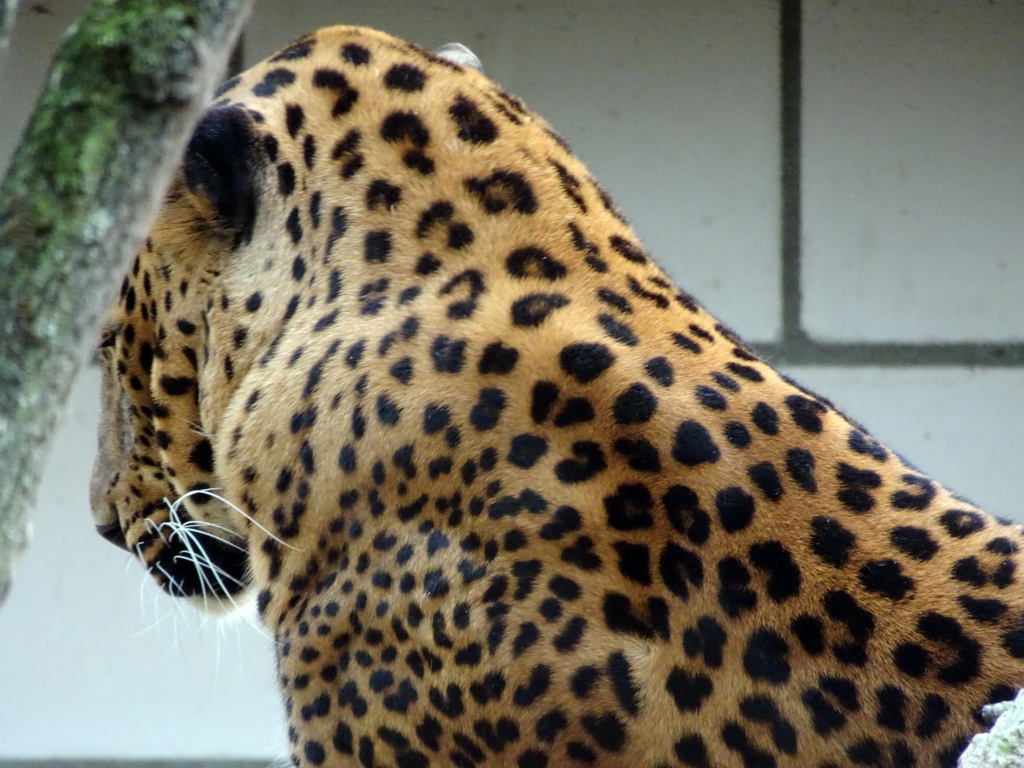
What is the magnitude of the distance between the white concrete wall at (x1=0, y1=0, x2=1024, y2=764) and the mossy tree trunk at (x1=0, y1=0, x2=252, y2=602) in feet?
12.2

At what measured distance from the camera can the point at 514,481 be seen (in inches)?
76.8

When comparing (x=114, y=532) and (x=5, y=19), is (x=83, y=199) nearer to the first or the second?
(x=5, y=19)

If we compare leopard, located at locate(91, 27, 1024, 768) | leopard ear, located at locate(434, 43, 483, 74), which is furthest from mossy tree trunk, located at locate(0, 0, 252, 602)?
leopard ear, located at locate(434, 43, 483, 74)

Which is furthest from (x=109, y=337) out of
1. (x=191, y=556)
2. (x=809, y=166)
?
(x=809, y=166)

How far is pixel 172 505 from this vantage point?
2.53 metres

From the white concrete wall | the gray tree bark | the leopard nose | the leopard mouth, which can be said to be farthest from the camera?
the white concrete wall

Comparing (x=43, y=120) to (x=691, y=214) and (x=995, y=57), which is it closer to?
(x=691, y=214)

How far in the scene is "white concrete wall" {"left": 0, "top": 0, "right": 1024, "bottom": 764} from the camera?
4.83 metres

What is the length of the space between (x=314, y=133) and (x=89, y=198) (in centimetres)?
110

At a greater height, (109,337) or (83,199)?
(83,199)

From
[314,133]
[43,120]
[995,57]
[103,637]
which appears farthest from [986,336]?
[43,120]

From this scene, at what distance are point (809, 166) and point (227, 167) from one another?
2.93 metres

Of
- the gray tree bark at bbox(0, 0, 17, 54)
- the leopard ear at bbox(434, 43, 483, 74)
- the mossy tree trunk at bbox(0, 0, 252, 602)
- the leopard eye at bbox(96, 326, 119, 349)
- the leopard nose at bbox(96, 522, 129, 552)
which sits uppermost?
the leopard ear at bbox(434, 43, 483, 74)

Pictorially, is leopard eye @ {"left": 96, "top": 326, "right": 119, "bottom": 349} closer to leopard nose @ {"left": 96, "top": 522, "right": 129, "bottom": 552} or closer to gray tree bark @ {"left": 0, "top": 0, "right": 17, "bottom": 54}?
leopard nose @ {"left": 96, "top": 522, "right": 129, "bottom": 552}
